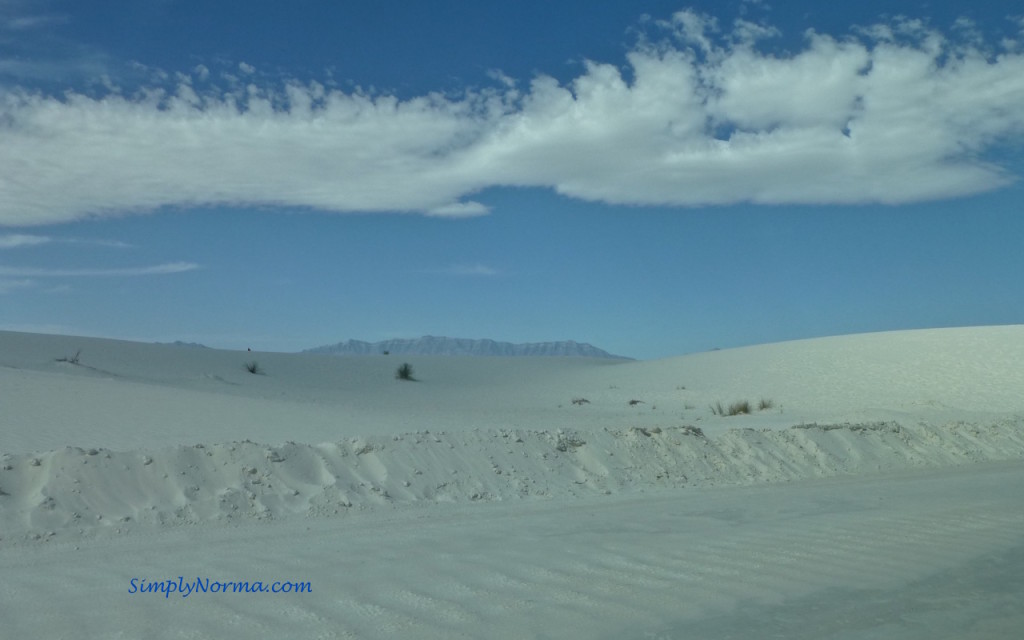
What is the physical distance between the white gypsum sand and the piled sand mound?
0.11 ft

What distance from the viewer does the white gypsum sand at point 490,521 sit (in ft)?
19.4

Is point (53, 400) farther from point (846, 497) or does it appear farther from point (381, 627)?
point (846, 497)

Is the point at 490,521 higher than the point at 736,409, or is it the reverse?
the point at 736,409

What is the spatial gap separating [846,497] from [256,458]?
713cm

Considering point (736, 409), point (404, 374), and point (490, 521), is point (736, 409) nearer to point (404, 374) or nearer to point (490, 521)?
point (490, 521)

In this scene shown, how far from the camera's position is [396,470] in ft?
35.3

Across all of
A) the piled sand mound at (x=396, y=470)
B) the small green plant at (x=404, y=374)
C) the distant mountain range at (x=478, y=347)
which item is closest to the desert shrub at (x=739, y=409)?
the piled sand mound at (x=396, y=470)

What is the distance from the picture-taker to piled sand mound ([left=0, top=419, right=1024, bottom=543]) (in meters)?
8.65

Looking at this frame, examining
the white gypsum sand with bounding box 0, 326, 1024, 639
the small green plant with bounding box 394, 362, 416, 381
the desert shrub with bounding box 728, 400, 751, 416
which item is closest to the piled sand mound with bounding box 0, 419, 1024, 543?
the white gypsum sand with bounding box 0, 326, 1024, 639

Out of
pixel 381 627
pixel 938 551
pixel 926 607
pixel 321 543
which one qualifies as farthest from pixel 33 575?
pixel 938 551

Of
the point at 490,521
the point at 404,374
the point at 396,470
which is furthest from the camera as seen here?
the point at 404,374

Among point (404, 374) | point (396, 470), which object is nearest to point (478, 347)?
point (404, 374)

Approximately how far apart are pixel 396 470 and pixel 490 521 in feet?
6.60

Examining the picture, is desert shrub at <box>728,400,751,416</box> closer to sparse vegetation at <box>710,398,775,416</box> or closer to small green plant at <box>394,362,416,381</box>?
sparse vegetation at <box>710,398,775,416</box>
